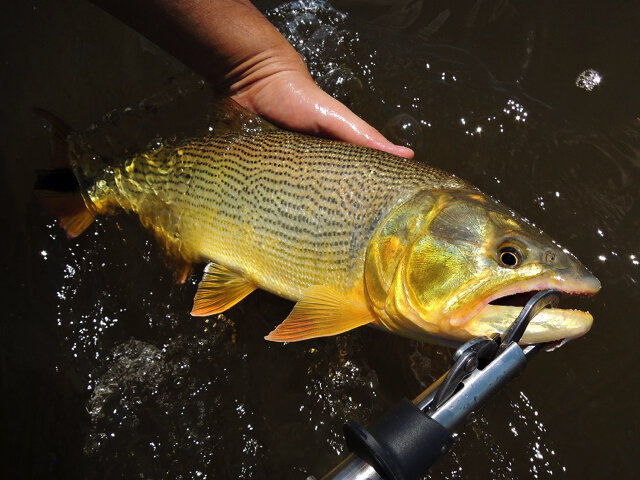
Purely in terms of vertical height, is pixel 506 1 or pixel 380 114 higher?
pixel 506 1

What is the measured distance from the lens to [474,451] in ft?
7.67

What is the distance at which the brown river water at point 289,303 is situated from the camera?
2.39m

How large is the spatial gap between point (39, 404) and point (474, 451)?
7.21ft

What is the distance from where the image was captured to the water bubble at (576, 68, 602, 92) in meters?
2.83

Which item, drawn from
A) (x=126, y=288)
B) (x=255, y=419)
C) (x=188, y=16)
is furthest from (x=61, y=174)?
(x=255, y=419)

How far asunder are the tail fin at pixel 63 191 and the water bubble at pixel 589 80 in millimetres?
2769

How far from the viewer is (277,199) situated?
2225 millimetres

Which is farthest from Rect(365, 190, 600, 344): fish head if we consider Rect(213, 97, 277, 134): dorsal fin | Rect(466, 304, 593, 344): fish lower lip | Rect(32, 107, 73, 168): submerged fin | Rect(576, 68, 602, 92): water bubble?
Rect(32, 107, 73, 168): submerged fin

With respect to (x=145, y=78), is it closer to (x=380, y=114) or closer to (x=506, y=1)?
(x=380, y=114)

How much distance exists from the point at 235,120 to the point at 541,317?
5.53 ft

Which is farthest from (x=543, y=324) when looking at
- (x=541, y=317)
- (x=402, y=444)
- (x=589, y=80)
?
(x=589, y=80)

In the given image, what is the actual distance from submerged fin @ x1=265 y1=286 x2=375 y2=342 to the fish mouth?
456mm

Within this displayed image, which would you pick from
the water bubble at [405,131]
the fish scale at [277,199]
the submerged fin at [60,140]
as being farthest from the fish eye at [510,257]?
the submerged fin at [60,140]

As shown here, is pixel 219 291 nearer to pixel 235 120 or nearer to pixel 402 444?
pixel 235 120
